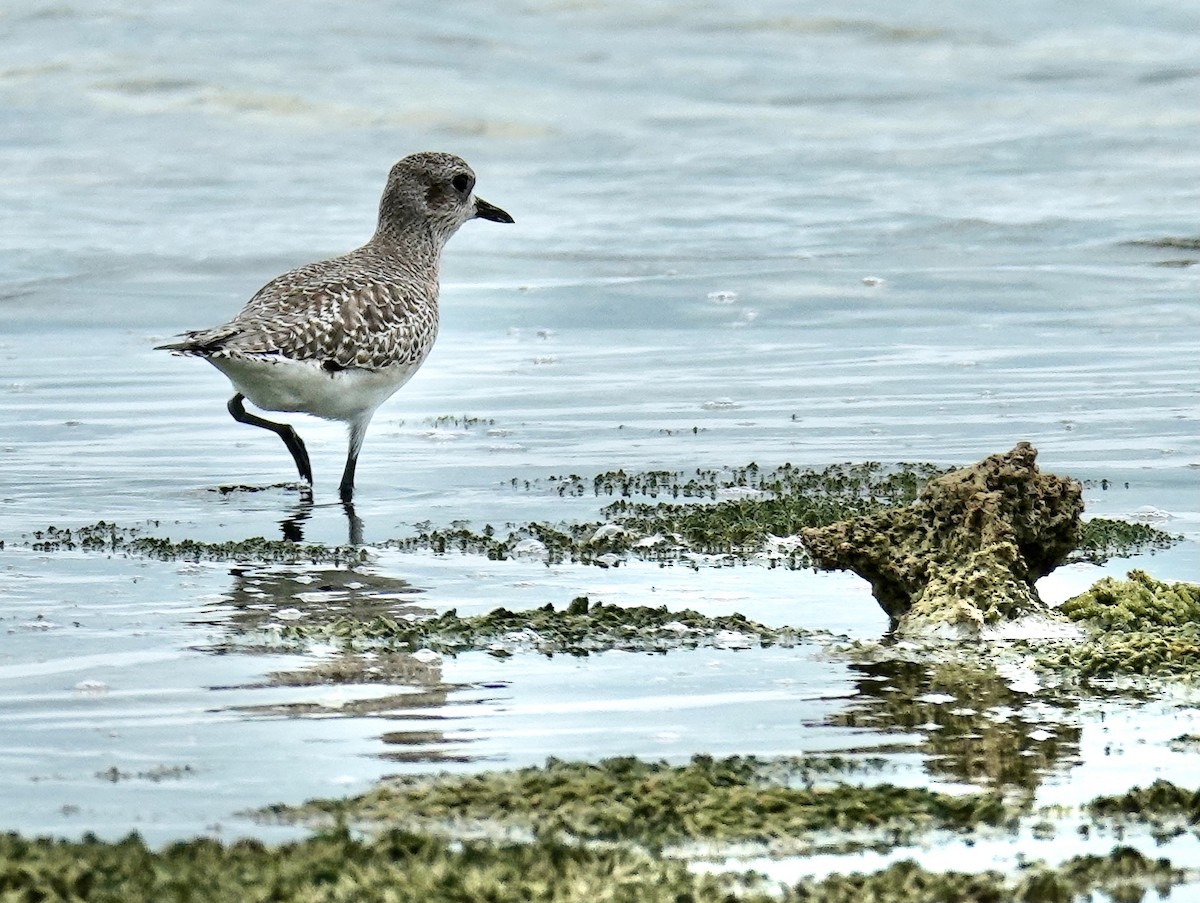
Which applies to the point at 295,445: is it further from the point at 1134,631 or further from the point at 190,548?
the point at 1134,631

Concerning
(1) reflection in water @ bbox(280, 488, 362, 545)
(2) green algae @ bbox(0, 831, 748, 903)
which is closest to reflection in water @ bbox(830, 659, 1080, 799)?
(2) green algae @ bbox(0, 831, 748, 903)

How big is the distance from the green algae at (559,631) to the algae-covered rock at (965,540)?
1.42ft

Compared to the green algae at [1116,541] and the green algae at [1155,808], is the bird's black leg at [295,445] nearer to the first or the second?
the green algae at [1116,541]

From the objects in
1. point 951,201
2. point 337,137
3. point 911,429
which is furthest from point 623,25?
point 911,429

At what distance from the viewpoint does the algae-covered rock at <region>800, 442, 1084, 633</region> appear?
257 inches

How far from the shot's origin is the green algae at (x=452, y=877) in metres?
3.86

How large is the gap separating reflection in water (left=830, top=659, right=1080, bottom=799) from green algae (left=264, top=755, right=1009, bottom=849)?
1.12 ft

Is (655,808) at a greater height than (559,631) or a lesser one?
Result: lesser

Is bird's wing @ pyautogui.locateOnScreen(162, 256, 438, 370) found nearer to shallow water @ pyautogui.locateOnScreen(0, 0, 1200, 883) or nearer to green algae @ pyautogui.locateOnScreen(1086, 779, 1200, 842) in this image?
shallow water @ pyautogui.locateOnScreen(0, 0, 1200, 883)

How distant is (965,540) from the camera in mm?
6648

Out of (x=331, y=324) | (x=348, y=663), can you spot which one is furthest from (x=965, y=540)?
(x=331, y=324)

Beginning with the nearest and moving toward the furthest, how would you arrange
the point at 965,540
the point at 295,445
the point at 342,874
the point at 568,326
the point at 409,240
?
1. the point at 342,874
2. the point at 965,540
3. the point at 295,445
4. the point at 409,240
5. the point at 568,326

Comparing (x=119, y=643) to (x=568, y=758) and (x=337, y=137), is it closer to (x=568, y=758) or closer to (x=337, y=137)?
(x=568, y=758)

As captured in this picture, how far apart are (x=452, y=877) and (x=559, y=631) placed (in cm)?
252
